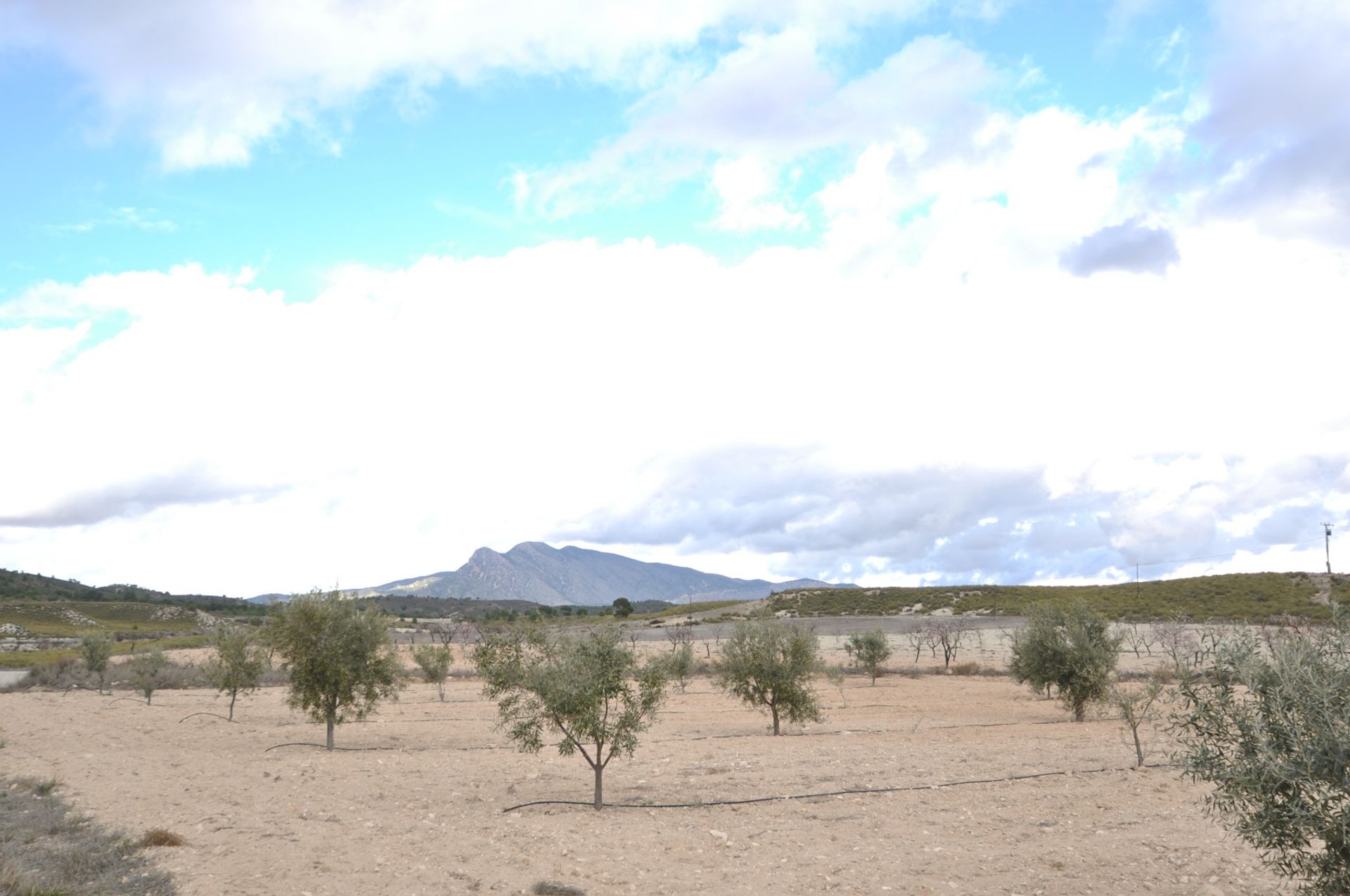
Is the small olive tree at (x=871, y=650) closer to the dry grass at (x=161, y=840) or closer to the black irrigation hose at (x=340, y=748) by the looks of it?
the black irrigation hose at (x=340, y=748)

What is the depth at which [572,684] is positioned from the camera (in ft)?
55.0

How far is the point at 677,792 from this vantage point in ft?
62.0

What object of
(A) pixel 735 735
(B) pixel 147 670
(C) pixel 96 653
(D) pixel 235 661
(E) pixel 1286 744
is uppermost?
(E) pixel 1286 744

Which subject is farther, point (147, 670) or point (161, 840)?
point (147, 670)

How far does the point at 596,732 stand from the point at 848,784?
5.98 meters

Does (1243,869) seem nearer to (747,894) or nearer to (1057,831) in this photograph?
(1057,831)

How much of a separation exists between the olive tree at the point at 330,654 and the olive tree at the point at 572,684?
34.2ft

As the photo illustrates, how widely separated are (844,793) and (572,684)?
20.2 feet

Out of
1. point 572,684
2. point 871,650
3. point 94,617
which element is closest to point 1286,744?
point 572,684

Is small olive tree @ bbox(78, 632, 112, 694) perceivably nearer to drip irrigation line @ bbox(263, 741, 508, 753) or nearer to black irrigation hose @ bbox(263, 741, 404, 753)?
black irrigation hose @ bbox(263, 741, 404, 753)

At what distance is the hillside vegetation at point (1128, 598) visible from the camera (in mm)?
85125

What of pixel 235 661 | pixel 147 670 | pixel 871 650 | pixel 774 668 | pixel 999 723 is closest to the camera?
pixel 774 668

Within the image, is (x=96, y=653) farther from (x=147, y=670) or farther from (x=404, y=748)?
(x=404, y=748)

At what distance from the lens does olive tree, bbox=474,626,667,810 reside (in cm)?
1677
